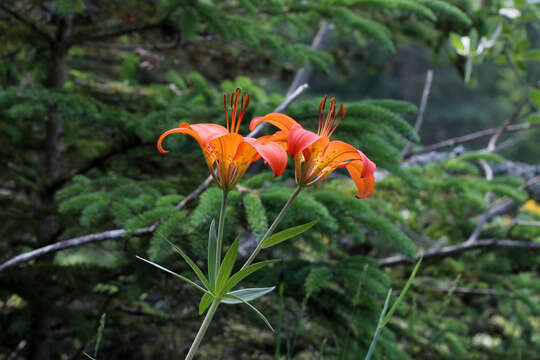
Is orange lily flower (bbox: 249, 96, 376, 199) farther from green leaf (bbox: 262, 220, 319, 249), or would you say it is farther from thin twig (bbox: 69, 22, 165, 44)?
thin twig (bbox: 69, 22, 165, 44)

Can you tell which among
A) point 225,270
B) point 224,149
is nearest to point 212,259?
point 225,270

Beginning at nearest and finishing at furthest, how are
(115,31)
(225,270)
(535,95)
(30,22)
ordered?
(225,270)
(535,95)
(30,22)
(115,31)

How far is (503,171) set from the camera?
139 inches

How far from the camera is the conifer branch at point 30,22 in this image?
2143 millimetres

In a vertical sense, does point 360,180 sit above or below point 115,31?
above

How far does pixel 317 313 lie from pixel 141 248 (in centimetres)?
79

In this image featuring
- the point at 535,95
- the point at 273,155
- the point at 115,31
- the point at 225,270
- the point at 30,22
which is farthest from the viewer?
the point at 115,31

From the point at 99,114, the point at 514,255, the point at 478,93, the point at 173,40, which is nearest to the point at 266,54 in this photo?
the point at 173,40

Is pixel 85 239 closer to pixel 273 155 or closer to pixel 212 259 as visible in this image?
pixel 212 259

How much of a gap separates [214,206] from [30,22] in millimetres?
1704

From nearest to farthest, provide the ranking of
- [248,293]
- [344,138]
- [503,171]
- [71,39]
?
[248,293] < [344,138] < [71,39] < [503,171]

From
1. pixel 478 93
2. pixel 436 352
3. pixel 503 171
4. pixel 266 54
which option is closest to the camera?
pixel 436 352

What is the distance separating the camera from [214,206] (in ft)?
4.67

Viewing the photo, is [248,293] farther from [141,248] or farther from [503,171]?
[503,171]
